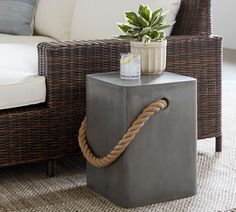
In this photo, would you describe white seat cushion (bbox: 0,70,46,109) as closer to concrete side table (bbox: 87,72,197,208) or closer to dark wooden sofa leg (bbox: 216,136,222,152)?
concrete side table (bbox: 87,72,197,208)

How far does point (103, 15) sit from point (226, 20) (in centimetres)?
307

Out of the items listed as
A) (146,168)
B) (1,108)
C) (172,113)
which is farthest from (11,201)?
(172,113)

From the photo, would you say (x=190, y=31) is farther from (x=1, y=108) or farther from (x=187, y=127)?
(x=1, y=108)

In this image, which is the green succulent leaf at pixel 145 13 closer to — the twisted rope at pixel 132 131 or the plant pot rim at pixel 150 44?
the plant pot rim at pixel 150 44

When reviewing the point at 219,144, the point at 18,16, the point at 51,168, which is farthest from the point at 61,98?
the point at 18,16

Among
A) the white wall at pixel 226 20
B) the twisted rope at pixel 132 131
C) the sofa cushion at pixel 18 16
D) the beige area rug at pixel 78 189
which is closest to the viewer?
the twisted rope at pixel 132 131

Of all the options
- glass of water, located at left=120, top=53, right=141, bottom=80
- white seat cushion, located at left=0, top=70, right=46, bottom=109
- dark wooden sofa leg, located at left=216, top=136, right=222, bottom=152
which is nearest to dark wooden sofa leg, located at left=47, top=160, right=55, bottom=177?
white seat cushion, located at left=0, top=70, right=46, bottom=109

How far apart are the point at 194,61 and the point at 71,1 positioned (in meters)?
0.81

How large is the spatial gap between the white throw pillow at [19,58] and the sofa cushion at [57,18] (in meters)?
0.21

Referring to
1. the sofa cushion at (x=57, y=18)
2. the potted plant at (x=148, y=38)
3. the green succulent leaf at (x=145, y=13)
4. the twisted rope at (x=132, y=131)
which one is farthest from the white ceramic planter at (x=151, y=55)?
the sofa cushion at (x=57, y=18)

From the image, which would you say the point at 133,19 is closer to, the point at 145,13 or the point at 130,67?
the point at 145,13

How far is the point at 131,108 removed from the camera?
2.22 meters

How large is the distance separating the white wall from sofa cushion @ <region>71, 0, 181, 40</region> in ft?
9.44

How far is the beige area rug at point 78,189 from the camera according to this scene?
231 cm
